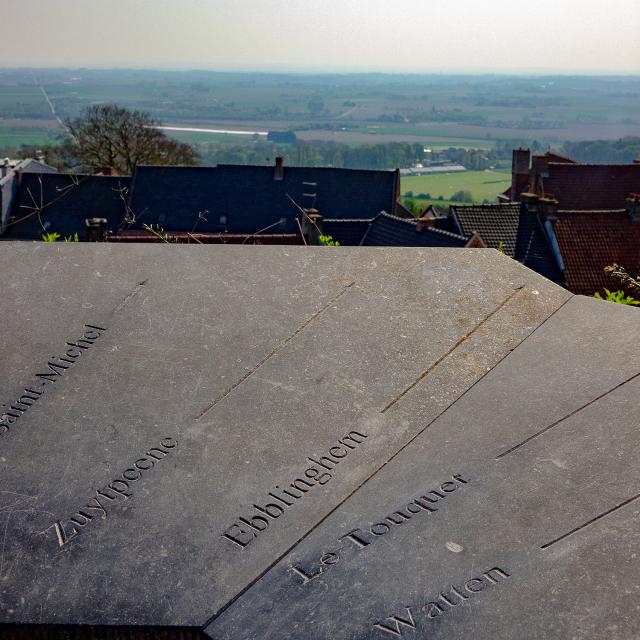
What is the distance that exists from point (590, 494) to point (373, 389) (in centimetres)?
140

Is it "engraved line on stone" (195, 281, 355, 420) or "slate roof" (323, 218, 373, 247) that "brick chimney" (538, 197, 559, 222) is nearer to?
"slate roof" (323, 218, 373, 247)

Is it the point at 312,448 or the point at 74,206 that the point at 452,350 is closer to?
the point at 312,448

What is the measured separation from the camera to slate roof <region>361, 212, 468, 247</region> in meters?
23.4

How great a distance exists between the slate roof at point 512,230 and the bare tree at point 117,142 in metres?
27.0

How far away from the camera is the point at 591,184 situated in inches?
1449

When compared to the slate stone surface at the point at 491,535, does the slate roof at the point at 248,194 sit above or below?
below

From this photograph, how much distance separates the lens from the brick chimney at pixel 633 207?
23938mm

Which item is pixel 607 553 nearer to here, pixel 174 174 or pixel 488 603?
pixel 488 603

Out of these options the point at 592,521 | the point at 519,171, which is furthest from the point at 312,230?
the point at 519,171

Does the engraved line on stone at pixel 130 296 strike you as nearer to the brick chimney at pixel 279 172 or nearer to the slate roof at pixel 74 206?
the slate roof at pixel 74 206

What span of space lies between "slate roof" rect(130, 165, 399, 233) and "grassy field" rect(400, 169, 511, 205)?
109ft

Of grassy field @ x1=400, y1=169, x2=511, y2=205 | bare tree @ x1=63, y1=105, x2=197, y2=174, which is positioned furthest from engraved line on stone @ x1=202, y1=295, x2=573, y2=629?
grassy field @ x1=400, y1=169, x2=511, y2=205

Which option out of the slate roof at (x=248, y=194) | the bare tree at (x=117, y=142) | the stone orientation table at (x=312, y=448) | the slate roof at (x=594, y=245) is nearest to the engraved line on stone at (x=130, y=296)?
the stone orientation table at (x=312, y=448)

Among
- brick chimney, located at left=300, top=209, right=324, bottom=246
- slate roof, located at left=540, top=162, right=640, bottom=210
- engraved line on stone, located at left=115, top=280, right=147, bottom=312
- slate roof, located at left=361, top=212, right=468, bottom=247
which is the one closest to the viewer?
engraved line on stone, located at left=115, top=280, right=147, bottom=312
